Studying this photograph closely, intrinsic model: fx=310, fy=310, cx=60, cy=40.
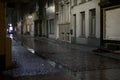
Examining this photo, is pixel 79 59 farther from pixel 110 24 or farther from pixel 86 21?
pixel 86 21

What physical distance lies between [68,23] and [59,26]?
16.1 ft

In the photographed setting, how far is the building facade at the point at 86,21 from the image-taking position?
94.8 ft

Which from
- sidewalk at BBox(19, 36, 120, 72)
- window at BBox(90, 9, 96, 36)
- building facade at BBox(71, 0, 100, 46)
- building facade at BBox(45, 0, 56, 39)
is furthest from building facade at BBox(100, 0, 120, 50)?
building facade at BBox(45, 0, 56, 39)

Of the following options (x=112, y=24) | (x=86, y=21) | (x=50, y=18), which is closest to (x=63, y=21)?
(x=50, y=18)

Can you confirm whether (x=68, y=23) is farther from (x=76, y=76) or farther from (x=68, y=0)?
(x=76, y=76)

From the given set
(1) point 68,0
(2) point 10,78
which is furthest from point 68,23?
(2) point 10,78

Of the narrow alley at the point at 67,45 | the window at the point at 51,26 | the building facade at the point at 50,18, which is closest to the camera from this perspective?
the narrow alley at the point at 67,45

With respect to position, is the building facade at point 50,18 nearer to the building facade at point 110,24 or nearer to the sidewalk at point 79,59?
the building facade at point 110,24

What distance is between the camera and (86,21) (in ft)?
105

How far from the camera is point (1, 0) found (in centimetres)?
1355

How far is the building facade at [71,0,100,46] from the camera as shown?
2891cm

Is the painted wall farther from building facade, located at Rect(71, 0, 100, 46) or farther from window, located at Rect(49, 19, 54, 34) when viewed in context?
window, located at Rect(49, 19, 54, 34)

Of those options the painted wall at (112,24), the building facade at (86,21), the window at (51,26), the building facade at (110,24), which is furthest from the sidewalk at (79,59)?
the window at (51,26)

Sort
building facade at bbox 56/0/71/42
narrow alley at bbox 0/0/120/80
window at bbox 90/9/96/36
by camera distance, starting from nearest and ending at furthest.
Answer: narrow alley at bbox 0/0/120/80
window at bbox 90/9/96/36
building facade at bbox 56/0/71/42
